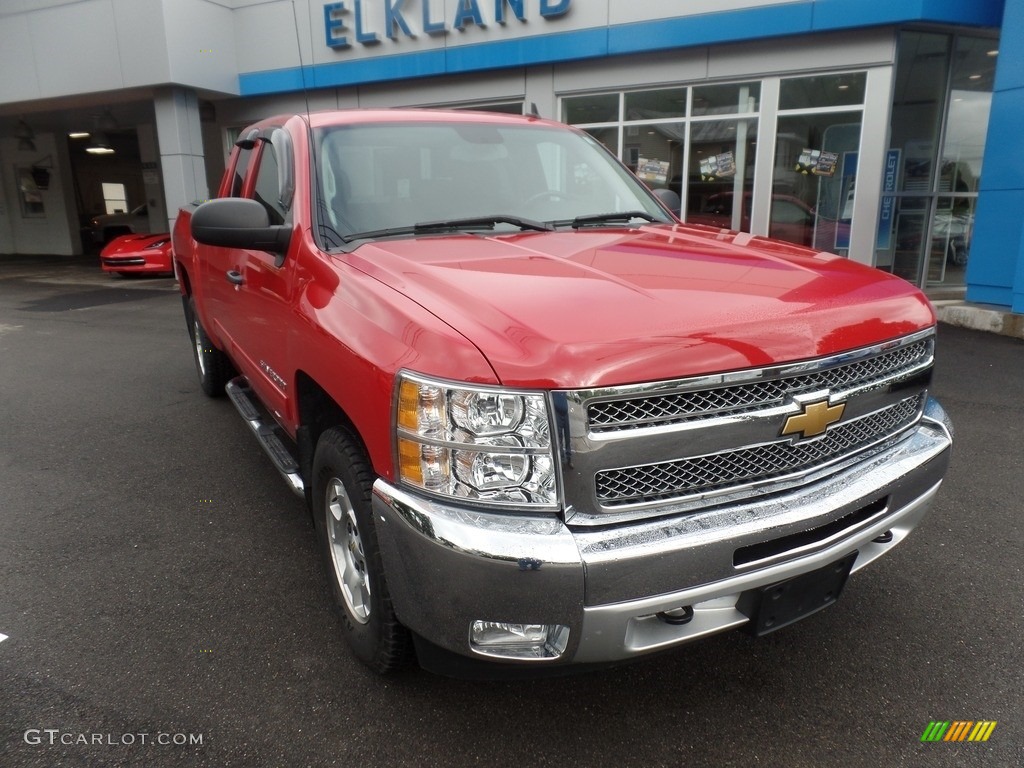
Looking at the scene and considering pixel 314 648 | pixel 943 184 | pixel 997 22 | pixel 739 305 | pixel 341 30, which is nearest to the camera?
pixel 739 305

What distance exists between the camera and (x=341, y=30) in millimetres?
13859

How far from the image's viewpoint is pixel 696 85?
448 inches

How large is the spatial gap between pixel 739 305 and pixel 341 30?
1407cm

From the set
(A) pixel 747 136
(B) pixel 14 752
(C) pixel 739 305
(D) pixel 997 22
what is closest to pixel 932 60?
(D) pixel 997 22

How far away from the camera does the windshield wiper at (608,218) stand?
3.14m

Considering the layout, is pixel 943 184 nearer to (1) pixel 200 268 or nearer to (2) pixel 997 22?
(2) pixel 997 22

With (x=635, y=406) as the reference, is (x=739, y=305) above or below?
above

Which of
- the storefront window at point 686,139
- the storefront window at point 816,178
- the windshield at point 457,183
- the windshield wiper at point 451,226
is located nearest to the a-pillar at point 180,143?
the storefront window at point 686,139

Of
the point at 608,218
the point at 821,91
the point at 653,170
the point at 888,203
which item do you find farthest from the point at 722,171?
the point at 608,218

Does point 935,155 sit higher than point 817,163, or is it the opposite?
point 935,155

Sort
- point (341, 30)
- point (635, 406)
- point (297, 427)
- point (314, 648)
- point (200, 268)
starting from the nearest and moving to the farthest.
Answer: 1. point (635, 406)
2. point (314, 648)
3. point (297, 427)
4. point (200, 268)
5. point (341, 30)

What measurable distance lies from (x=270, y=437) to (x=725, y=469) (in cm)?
239

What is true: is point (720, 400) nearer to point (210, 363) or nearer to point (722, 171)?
point (210, 363)

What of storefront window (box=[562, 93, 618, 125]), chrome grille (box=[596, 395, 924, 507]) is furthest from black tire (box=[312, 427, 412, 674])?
storefront window (box=[562, 93, 618, 125])
